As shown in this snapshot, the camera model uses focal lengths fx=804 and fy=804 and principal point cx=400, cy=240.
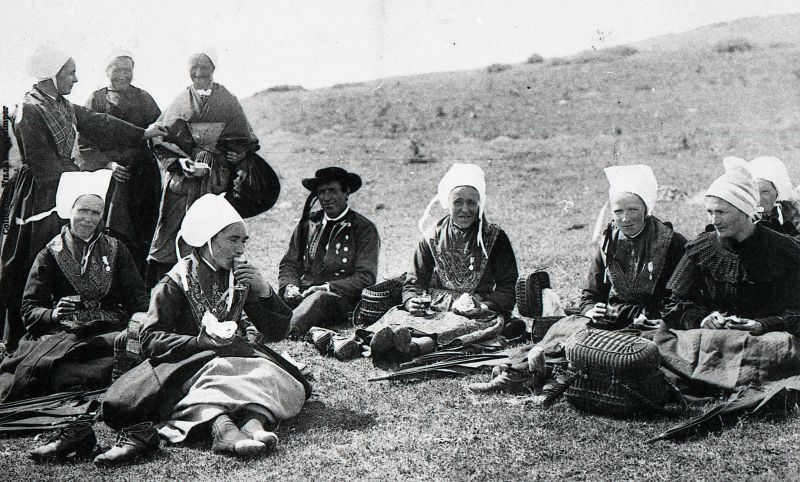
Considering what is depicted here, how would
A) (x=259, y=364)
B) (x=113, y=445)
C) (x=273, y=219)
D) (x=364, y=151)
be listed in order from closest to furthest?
(x=113, y=445)
(x=259, y=364)
(x=273, y=219)
(x=364, y=151)

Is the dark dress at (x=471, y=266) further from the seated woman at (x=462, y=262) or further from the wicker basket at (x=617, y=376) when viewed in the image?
the wicker basket at (x=617, y=376)

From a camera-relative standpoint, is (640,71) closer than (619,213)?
No

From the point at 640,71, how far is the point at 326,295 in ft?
81.2

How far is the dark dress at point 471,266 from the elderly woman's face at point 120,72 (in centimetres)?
352

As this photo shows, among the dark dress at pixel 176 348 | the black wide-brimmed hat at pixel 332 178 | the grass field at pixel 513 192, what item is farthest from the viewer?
the black wide-brimmed hat at pixel 332 178

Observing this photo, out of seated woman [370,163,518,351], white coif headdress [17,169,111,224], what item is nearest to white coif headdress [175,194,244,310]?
white coif headdress [17,169,111,224]

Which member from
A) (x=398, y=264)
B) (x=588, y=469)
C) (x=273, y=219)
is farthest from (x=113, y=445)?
(x=273, y=219)

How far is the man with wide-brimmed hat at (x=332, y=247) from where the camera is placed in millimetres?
7969

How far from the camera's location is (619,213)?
609 centimetres

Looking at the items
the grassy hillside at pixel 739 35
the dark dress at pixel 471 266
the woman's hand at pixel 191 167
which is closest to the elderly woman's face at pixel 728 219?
the dark dress at pixel 471 266

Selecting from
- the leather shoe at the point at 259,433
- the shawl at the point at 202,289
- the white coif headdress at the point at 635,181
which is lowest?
the leather shoe at the point at 259,433

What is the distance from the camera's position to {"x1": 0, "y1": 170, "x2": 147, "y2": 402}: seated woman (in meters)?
5.72

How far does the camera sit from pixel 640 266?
618 cm

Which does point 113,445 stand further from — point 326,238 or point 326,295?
point 326,238
